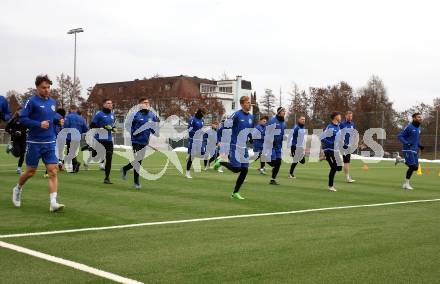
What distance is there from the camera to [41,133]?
9.39 metres

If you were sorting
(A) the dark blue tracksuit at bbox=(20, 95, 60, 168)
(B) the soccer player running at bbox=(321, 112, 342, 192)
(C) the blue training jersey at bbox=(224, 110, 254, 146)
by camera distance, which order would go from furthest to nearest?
(B) the soccer player running at bbox=(321, 112, 342, 192) → (C) the blue training jersey at bbox=(224, 110, 254, 146) → (A) the dark blue tracksuit at bbox=(20, 95, 60, 168)

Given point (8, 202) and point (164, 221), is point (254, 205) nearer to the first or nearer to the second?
point (164, 221)

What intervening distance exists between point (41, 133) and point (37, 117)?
279 mm

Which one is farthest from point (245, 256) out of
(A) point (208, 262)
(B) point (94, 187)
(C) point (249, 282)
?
(B) point (94, 187)

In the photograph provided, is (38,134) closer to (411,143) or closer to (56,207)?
(56,207)

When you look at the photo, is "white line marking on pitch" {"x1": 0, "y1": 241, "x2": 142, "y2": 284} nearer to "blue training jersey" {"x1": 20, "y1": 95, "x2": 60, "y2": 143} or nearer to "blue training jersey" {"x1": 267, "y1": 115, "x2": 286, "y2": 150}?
"blue training jersey" {"x1": 20, "y1": 95, "x2": 60, "y2": 143}

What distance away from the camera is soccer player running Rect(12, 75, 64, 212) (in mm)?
9242

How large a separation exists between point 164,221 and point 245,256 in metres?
2.68

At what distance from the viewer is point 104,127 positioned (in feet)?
50.6

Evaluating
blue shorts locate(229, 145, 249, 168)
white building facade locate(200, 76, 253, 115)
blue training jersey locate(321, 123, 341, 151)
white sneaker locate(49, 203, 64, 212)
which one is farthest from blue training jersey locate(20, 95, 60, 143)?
A: white building facade locate(200, 76, 253, 115)

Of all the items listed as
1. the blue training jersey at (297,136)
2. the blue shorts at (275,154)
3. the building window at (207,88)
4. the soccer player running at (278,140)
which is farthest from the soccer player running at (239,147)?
the building window at (207,88)

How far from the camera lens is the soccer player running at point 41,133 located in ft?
30.3

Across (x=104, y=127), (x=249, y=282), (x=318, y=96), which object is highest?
(x=318, y=96)

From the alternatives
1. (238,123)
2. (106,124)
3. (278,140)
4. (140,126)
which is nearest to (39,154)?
(238,123)
